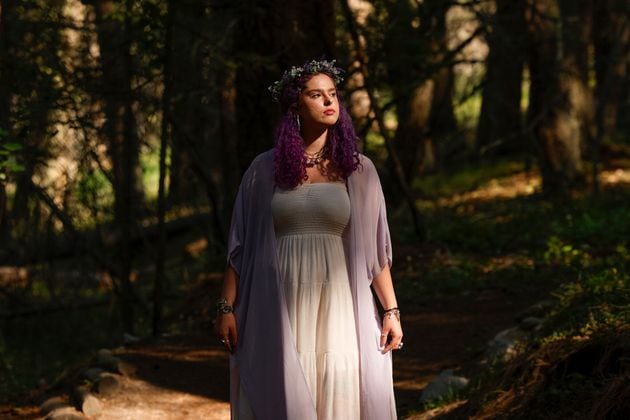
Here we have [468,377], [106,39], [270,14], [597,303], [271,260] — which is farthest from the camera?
[106,39]

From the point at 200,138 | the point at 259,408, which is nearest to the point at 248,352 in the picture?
the point at 259,408

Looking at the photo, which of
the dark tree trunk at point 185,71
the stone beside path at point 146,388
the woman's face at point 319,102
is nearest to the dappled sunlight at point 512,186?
the dark tree trunk at point 185,71

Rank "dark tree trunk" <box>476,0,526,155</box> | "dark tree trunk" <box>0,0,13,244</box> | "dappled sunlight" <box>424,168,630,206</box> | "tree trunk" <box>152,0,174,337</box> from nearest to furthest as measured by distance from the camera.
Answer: "dark tree trunk" <box>0,0,13,244</box> < "tree trunk" <box>152,0,174,337</box> < "dark tree trunk" <box>476,0,526,155</box> < "dappled sunlight" <box>424,168,630,206</box>

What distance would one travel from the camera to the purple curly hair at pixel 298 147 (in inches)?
202

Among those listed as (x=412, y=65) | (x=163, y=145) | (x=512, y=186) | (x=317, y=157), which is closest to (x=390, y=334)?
(x=317, y=157)

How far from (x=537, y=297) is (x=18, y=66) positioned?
5.48 m

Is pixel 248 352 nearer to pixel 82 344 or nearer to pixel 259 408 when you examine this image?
pixel 259 408

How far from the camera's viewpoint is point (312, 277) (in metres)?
5.16

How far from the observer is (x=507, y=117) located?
927 inches

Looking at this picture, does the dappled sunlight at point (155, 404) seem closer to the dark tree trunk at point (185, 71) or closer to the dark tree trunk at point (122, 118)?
the dark tree trunk at point (122, 118)

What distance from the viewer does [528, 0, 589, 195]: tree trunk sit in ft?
52.2

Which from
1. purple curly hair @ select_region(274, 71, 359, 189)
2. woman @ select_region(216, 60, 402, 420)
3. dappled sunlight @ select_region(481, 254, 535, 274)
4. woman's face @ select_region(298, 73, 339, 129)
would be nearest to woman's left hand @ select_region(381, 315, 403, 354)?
woman @ select_region(216, 60, 402, 420)

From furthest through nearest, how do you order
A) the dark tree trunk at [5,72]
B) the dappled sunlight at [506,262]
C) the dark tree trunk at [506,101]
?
the dark tree trunk at [506,101], the dappled sunlight at [506,262], the dark tree trunk at [5,72]

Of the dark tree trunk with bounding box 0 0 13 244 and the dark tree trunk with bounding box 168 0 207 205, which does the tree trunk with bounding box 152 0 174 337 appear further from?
the dark tree trunk with bounding box 0 0 13 244
